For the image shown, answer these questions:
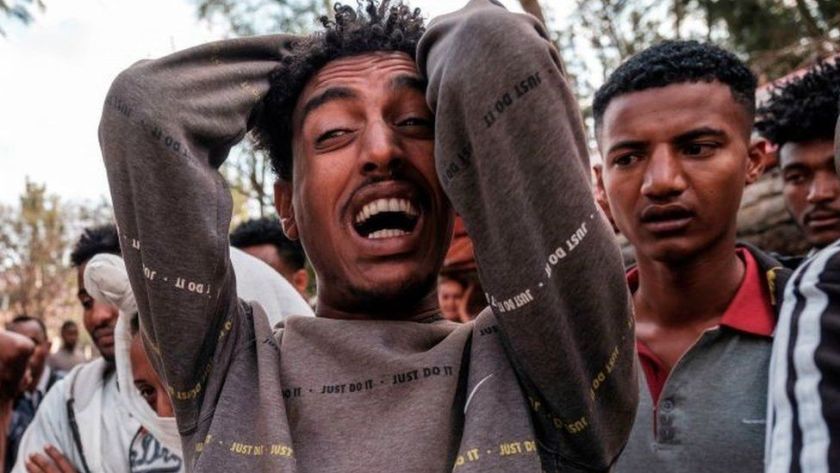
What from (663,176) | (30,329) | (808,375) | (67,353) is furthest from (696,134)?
(67,353)

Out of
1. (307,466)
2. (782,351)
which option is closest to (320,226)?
(307,466)

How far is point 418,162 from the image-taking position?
171cm

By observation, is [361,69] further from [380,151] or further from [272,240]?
[272,240]

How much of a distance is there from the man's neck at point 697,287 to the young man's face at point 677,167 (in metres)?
0.04

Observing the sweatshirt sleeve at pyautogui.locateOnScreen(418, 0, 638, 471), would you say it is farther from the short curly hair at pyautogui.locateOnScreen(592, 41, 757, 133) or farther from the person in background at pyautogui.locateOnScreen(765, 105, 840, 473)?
the short curly hair at pyautogui.locateOnScreen(592, 41, 757, 133)

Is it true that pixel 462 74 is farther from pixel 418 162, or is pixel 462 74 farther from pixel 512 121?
pixel 418 162

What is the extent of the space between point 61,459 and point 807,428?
8.41 feet

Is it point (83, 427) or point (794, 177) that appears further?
point (794, 177)

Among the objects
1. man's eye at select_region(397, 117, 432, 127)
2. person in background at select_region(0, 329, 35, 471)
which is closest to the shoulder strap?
person in background at select_region(0, 329, 35, 471)

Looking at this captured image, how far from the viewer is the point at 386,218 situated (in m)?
1.74

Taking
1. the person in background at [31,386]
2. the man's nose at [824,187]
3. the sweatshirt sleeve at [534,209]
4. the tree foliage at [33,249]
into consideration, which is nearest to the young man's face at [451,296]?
the man's nose at [824,187]

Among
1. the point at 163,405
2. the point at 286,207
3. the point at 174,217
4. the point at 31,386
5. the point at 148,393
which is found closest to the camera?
the point at 174,217

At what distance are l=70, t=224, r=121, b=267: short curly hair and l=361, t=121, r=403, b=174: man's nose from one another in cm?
297

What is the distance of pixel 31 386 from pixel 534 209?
5618 mm
